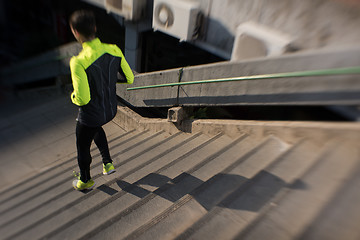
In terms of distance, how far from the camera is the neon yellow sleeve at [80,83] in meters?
2.39

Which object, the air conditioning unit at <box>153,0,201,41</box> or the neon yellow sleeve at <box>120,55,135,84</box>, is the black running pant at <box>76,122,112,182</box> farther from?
the air conditioning unit at <box>153,0,201,41</box>

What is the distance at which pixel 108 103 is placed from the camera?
9.02 feet

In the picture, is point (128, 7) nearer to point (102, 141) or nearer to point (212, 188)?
point (102, 141)

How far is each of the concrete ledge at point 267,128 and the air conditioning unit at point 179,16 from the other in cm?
188

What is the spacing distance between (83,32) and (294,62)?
2155mm

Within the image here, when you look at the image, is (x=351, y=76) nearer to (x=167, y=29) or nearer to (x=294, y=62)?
(x=294, y=62)

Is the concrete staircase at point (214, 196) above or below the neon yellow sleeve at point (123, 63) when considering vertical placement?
below

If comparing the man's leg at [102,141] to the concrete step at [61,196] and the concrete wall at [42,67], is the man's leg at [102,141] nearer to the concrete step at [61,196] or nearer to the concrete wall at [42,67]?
A: the concrete step at [61,196]

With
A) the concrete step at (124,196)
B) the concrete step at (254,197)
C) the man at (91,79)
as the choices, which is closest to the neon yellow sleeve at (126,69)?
the man at (91,79)

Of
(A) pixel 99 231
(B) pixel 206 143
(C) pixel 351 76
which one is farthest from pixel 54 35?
(C) pixel 351 76

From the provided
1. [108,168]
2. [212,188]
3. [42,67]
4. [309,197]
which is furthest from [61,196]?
[42,67]

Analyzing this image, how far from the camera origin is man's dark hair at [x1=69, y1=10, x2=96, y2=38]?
2.32m

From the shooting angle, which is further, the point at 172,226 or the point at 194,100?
the point at 194,100

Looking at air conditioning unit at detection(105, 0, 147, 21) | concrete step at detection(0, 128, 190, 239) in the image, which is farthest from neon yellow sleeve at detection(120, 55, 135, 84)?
Result: air conditioning unit at detection(105, 0, 147, 21)
